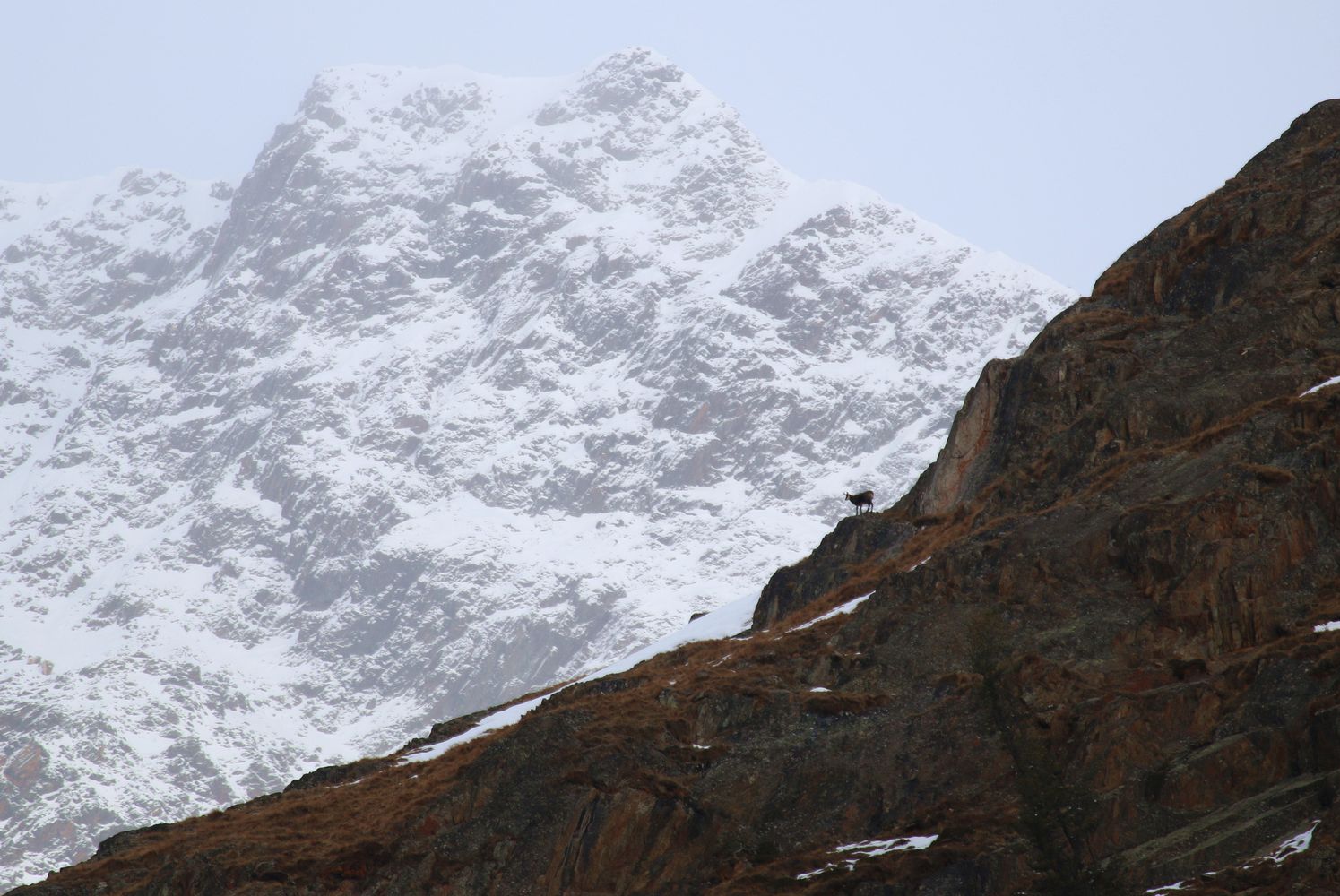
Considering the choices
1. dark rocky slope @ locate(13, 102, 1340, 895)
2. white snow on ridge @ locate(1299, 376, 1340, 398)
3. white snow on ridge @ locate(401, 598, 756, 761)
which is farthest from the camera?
white snow on ridge @ locate(401, 598, 756, 761)

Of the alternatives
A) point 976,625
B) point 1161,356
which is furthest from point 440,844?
point 1161,356

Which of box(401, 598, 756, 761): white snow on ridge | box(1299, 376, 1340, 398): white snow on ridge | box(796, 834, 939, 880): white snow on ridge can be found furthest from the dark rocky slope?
box(401, 598, 756, 761): white snow on ridge

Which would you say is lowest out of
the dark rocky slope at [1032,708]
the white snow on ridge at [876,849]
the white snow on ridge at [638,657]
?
the white snow on ridge at [876,849]

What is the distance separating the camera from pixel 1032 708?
37688mm

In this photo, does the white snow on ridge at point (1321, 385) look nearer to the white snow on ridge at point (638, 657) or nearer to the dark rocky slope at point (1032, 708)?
the dark rocky slope at point (1032, 708)

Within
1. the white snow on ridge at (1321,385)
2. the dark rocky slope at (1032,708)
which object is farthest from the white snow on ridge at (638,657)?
the white snow on ridge at (1321,385)

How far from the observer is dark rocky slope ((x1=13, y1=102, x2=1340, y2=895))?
109 ft

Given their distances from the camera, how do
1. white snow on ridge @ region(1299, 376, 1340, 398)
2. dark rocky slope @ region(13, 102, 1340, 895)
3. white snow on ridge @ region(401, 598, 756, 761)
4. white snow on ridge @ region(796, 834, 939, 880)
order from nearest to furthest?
dark rocky slope @ region(13, 102, 1340, 895) < white snow on ridge @ region(796, 834, 939, 880) < white snow on ridge @ region(1299, 376, 1340, 398) < white snow on ridge @ region(401, 598, 756, 761)

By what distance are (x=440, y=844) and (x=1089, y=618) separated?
632 inches

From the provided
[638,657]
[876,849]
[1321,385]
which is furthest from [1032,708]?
[638,657]

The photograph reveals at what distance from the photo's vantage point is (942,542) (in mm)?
50625

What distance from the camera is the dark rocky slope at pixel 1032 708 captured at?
109ft

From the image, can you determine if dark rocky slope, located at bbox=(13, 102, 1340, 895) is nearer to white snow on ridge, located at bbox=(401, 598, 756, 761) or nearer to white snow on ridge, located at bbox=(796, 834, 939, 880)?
white snow on ridge, located at bbox=(796, 834, 939, 880)

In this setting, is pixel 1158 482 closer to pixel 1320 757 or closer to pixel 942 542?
pixel 942 542
